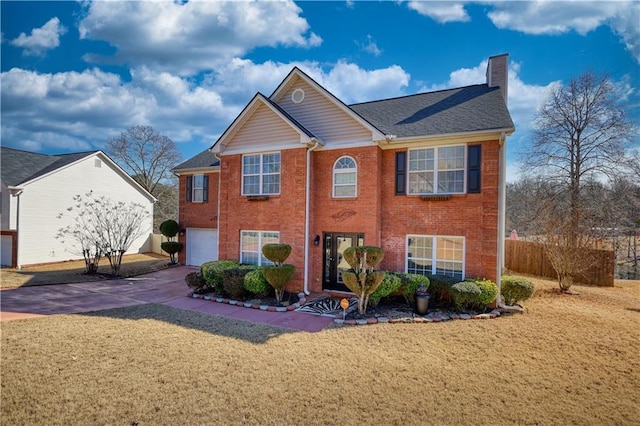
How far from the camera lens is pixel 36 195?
18.1 meters

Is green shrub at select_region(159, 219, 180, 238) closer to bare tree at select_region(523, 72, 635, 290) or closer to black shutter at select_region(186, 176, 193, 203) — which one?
black shutter at select_region(186, 176, 193, 203)

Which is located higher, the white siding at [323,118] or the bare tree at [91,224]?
the white siding at [323,118]

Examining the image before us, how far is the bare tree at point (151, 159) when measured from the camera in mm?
33344

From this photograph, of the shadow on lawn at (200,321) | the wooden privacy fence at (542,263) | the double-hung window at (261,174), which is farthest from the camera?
the wooden privacy fence at (542,263)

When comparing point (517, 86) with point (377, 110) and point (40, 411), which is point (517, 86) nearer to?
point (377, 110)

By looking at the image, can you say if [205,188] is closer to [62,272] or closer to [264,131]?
[264,131]

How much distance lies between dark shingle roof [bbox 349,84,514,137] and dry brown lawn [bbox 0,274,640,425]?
638 centimetres

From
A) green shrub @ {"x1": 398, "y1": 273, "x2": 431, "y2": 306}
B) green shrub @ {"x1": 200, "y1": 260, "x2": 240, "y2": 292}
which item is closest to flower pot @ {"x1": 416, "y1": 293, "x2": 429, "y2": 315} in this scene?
green shrub @ {"x1": 398, "y1": 273, "x2": 431, "y2": 306}

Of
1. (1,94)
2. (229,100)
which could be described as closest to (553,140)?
(229,100)

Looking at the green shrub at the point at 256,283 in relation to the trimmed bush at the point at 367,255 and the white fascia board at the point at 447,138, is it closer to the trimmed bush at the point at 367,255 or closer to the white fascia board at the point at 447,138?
the trimmed bush at the point at 367,255

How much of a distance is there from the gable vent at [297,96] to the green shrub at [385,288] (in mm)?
8194

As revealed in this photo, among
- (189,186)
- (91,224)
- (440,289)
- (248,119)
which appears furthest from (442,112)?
(91,224)

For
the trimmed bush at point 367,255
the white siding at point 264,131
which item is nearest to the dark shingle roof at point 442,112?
the white siding at point 264,131

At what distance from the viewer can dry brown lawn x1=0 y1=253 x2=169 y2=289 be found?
13.7m
